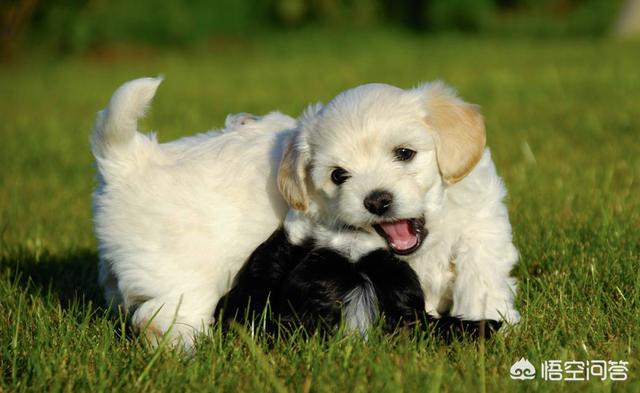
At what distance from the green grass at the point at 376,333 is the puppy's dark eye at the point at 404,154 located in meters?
0.71

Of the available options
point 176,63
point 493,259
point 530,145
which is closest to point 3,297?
point 493,259

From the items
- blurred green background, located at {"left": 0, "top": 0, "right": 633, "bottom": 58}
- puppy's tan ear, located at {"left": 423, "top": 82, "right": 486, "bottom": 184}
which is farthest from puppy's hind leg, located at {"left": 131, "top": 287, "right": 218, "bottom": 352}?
blurred green background, located at {"left": 0, "top": 0, "right": 633, "bottom": 58}

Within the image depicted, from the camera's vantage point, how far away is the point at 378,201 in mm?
3160

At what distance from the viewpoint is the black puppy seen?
10.4 ft

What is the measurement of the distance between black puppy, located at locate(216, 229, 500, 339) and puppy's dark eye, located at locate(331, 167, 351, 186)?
0.89 ft

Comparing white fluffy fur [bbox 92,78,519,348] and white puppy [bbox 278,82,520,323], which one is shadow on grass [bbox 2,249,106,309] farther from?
white puppy [bbox 278,82,520,323]

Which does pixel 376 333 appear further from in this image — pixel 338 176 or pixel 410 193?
pixel 338 176

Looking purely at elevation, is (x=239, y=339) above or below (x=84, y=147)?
above

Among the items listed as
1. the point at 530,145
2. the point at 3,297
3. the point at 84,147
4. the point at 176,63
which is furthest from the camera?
the point at 176,63

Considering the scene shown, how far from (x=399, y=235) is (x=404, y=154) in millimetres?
321

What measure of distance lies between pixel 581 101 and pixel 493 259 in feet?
23.2

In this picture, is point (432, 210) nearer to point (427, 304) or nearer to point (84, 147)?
point (427, 304)

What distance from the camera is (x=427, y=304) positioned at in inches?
136

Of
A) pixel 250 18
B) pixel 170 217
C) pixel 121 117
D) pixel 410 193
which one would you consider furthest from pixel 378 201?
pixel 250 18
